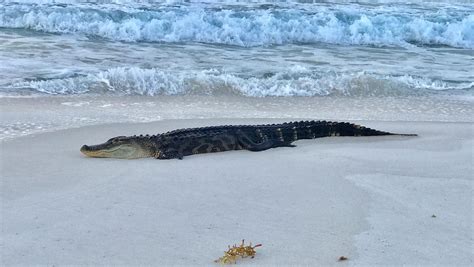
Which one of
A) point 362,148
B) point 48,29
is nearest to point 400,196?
point 362,148

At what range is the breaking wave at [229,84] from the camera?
10.0 meters

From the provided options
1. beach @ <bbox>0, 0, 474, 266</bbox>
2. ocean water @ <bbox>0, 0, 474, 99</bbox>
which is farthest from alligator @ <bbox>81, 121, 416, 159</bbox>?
ocean water @ <bbox>0, 0, 474, 99</bbox>

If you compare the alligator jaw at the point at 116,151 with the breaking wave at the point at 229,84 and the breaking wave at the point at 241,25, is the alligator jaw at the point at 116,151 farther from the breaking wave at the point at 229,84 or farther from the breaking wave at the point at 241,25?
the breaking wave at the point at 241,25

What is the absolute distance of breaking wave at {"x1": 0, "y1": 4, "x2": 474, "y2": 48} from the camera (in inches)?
711

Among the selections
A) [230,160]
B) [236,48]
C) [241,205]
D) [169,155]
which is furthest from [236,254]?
[236,48]

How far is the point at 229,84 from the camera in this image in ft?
34.5

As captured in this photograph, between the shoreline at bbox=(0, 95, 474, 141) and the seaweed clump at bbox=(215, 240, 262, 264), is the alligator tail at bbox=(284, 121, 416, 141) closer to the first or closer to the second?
the shoreline at bbox=(0, 95, 474, 141)

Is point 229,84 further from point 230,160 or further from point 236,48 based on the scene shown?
point 236,48

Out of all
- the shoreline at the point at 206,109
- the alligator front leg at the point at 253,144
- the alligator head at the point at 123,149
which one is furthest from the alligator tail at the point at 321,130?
the alligator head at the point at 123,149

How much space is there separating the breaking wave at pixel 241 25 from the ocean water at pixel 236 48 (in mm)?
37

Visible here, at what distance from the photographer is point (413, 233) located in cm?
415

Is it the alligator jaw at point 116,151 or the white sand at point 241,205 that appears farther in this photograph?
the alligator jaw at point 116,151

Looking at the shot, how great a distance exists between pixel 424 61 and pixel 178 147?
9.94 m

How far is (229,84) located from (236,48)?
240 inches
